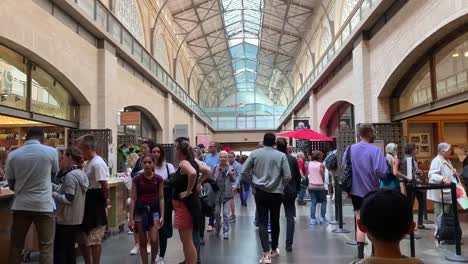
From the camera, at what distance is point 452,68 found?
27.1 ft

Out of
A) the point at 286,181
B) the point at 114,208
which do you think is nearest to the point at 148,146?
the point at 286,181

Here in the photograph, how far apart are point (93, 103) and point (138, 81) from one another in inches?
187

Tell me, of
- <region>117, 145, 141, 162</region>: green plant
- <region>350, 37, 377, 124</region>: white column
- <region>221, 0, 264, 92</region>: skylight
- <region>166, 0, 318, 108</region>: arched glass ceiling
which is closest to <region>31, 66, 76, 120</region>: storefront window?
<region>117, 145, 141, 162</region>: green plant

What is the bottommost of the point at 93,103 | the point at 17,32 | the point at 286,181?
the point at 286,181

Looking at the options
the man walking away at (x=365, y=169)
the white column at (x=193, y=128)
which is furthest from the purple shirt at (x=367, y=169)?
the white column at (x=193, y=128)

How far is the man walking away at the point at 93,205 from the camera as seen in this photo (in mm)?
4715

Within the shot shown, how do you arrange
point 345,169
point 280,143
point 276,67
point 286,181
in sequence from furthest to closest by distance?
point 276,67
point 280,143
point 286,181
point 345,169

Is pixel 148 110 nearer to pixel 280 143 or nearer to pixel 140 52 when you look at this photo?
pixel 140 52

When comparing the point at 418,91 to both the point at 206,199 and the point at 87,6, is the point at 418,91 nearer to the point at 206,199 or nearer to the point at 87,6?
the point at 206,199

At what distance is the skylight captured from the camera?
26.8m

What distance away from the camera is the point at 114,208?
26.1ft

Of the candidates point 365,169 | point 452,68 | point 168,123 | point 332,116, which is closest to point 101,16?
point 452,68

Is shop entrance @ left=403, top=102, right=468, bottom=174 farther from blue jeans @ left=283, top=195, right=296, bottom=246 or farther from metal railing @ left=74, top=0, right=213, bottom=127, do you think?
metal railing @ left=74, top=0, right=213, bottom=127

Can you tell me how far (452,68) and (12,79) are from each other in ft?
28.9
